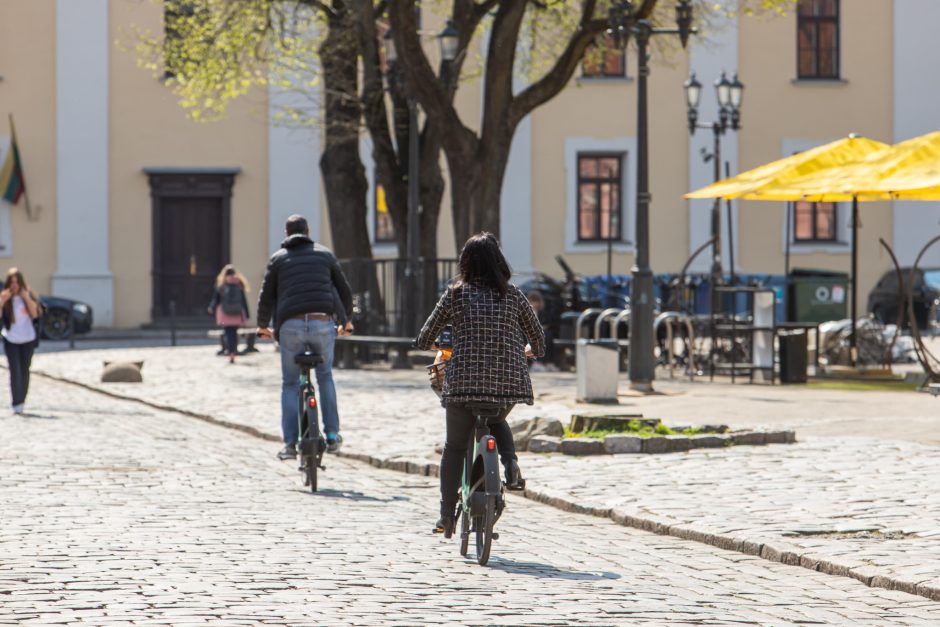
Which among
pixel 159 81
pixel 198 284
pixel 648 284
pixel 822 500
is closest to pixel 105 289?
pixel 198 284

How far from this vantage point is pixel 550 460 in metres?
12.7

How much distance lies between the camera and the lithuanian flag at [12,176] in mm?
35178

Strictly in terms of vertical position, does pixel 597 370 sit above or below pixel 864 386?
above

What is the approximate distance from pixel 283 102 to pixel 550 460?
23.8 meters

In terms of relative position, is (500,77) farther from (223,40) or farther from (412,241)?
(223,40)

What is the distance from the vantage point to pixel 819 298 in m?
28.1

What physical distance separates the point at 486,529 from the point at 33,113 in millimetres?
29547

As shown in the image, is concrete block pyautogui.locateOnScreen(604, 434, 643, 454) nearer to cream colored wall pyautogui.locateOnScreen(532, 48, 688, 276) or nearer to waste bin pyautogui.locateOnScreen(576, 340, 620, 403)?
waste bin pyautogui.locateOnScreen(576, 340, 620, 403)

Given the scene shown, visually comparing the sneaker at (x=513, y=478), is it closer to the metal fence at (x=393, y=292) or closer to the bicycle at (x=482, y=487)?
the bicycle at (x=482, y=487)

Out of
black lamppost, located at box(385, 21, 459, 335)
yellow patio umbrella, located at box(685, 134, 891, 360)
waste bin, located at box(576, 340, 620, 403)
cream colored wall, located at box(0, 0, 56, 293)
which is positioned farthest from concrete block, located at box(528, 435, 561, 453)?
cream colored wall, located at box(0, 0, 56, 293)

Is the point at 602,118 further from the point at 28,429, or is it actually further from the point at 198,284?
the point at 28,429

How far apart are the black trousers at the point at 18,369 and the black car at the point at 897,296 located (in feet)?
65.2

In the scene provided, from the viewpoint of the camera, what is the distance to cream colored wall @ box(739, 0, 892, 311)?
119 feet

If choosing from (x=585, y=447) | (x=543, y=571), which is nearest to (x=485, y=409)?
(x=543, y=571)
